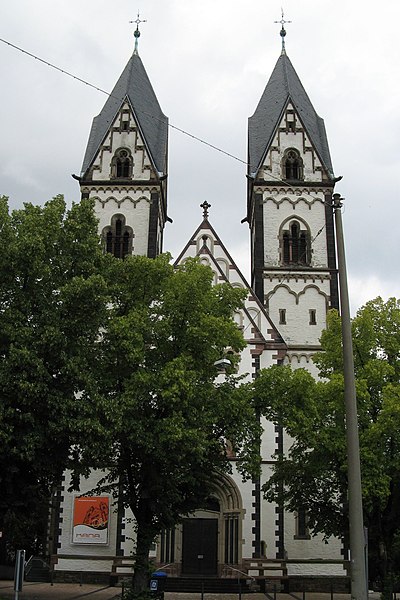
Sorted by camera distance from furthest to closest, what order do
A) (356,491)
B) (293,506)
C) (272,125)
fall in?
(272,125) → (293,506) → (356,491)

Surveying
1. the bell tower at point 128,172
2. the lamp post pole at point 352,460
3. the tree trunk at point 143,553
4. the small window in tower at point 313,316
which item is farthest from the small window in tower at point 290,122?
the lamp post pole at point 352,460

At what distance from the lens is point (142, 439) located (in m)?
19.5

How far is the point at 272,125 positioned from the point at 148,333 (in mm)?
23954

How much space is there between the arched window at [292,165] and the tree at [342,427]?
679 inches

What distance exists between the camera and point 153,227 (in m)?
38.2

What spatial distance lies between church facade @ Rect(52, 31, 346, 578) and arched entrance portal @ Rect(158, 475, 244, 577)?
4 cm

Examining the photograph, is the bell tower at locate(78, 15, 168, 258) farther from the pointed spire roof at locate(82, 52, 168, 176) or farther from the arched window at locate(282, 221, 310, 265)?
the arched window at locate(282, 221, 310, 265)

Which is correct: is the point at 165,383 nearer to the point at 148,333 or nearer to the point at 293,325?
the point at 148,333

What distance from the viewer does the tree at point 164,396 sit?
19.4 metres

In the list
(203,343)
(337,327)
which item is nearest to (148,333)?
(203,343)

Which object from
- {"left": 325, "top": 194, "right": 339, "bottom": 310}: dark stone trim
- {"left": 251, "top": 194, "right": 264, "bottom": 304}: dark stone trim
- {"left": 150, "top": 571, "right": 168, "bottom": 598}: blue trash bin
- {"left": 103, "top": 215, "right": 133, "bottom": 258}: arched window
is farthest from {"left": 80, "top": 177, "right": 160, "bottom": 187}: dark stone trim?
{"left": 150, "top": 571, "right": 168, "bottom": 598}: blue trash bin

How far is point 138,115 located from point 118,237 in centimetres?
840

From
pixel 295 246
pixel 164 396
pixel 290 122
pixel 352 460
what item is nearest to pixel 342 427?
pixel 164 396

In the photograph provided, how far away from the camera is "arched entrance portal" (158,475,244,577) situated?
30500 mm
